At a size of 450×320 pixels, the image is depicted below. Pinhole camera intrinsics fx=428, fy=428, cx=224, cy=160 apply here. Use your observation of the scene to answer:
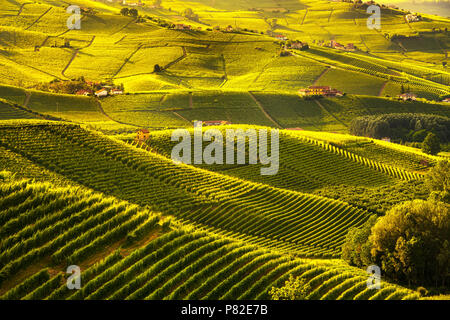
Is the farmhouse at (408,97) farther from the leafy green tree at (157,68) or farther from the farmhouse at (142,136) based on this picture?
the farmhouse at (142,136)

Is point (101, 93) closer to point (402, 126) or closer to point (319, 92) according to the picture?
point (319, 92)

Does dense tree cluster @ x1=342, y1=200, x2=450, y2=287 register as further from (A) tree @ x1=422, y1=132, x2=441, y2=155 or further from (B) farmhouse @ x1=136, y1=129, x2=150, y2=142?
(A) tree @ x1=422, y1=132, x2=441, y2=155

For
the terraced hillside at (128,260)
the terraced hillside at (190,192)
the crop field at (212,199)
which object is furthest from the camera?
the terraced hillside at (190,192)

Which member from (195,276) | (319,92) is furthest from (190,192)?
(319,92)

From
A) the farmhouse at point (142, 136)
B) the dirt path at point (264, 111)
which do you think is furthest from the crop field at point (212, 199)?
the dirt path at point (264, 111)

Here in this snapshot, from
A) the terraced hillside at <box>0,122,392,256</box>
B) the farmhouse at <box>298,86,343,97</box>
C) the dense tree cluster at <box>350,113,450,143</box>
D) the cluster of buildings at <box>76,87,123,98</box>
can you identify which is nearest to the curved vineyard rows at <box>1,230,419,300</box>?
the terraced hillside at <box>0,122,392,256</box>
